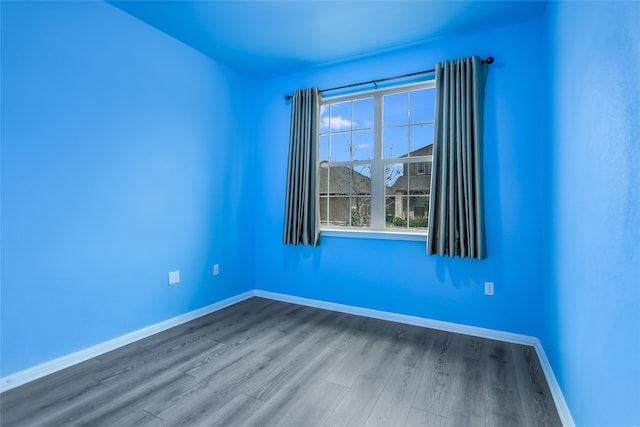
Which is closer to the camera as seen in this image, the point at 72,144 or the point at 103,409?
the point at 103,409

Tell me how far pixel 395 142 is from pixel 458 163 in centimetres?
70

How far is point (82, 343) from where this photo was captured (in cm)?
213

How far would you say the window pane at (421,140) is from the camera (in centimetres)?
283

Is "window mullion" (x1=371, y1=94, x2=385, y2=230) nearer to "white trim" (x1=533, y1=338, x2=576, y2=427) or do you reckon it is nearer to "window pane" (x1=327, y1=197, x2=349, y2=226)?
"window pane" (x1=327, y1=197, x2=349, y2=226)

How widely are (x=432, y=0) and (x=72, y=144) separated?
2.70 m

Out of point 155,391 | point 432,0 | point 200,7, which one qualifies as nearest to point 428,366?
point 155,391

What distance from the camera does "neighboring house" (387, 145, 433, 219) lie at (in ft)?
9.32

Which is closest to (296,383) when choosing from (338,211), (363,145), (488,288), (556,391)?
(556,391)

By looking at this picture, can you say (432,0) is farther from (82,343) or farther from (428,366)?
(82,343)

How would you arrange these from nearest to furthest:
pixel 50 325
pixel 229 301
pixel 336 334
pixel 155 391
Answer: pixel 155 391 < pixel 50 325 < pixel 336 334 < pixel 229 301

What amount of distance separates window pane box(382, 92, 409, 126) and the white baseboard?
187 cm

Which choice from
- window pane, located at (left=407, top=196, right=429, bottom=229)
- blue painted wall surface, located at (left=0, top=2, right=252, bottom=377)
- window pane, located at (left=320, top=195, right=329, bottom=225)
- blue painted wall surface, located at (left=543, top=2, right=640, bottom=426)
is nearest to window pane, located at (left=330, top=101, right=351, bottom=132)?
window pane, located at (left=320, top=195, right=329, bottom=225)

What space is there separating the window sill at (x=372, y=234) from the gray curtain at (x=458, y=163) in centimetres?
17

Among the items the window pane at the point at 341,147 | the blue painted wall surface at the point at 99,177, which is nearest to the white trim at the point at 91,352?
the blue painted wall surface at the point at 99,177
